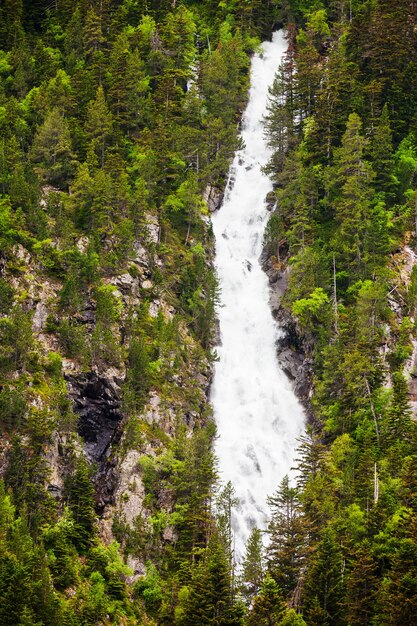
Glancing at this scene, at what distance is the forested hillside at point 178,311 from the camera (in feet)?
191

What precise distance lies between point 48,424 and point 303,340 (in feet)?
87.4

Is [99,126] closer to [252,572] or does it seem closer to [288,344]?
[288,344]

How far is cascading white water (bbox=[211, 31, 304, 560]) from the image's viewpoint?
73.4m

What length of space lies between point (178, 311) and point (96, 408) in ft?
45.5

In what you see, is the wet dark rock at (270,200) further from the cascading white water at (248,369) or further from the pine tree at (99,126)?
the pine tree at (99,126)

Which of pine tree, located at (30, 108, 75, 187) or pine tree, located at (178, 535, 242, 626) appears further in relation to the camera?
pine tree, located at (30, 108, 75, 187)

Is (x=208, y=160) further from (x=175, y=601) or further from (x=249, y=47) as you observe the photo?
(x=175, y=601)

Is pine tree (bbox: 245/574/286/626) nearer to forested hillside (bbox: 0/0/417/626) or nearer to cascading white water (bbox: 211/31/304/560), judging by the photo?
forested hillside (bbox: 0/0/417/626)

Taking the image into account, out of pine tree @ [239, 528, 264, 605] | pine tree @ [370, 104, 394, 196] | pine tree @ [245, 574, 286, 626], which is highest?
pine tree @ [370, 104, 394, 196]

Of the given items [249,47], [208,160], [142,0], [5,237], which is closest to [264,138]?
[208,160]

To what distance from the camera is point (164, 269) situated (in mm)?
83062

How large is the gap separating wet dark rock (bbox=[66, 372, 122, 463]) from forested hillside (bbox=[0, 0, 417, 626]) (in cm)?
15

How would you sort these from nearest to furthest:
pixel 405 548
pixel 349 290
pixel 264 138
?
pixel 405 548 < pixel 349 290 < pixel 264 138

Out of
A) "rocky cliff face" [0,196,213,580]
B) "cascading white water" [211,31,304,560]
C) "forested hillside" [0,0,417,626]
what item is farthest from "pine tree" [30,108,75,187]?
"cascading white water" [211,31,304,560]
